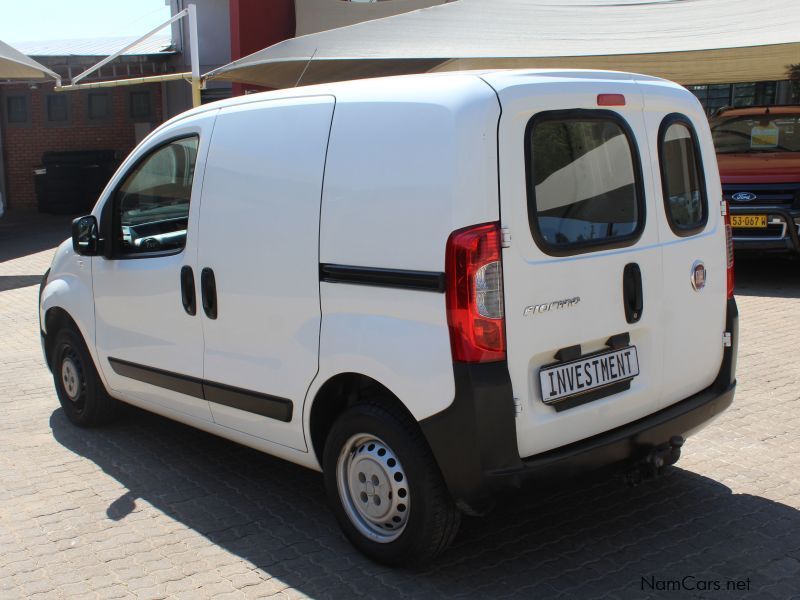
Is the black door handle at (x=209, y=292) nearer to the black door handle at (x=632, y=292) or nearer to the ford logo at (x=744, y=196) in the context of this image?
the black door handle at (x=632, y=292)

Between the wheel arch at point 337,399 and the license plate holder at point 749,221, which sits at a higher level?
the license plate holder at point 749,221

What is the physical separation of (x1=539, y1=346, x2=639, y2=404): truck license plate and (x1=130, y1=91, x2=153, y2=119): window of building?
1994 cm

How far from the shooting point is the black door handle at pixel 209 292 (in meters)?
4.41

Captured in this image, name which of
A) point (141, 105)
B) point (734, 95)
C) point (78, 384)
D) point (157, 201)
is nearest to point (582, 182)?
point (157, 201)

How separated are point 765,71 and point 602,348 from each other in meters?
9.69

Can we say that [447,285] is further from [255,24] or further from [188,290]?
[255,24]

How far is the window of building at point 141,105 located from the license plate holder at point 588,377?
19.9 m

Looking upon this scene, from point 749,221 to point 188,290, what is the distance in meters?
7.35

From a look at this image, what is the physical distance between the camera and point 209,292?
4.43m

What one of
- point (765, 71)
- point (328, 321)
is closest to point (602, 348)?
point (328, 321)

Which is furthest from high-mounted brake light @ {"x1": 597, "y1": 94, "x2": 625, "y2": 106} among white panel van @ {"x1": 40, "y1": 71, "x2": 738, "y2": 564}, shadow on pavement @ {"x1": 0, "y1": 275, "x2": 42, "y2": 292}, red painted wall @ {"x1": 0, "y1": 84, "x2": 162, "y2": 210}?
red painted wall @ {"x1": 0, "y1": 84, "x2": 162, "y2": 210}

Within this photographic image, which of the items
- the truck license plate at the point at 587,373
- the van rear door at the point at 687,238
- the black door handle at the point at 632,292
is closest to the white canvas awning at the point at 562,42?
the van rear door at the point at 687,238

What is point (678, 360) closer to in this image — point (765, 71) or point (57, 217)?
point (765, 71)

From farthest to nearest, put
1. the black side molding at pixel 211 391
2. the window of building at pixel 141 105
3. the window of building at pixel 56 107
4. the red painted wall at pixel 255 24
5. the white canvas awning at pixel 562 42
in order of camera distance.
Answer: the window of building at pixel 141 105 → the window of building at pixel 56 107 → the red painted wall at pixel 255 24 → the white canvas awning at pixel 562 42 → the black side molding at pixel 211 391
